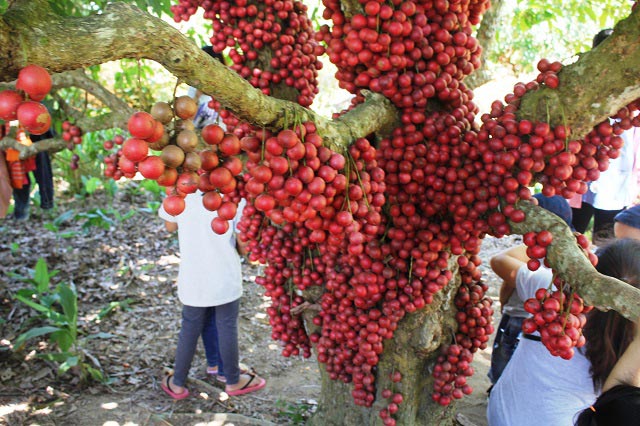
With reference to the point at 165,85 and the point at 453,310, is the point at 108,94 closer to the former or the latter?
the point at 453,310

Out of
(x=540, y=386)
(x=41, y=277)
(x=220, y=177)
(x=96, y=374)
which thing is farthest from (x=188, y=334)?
(x=220, y=177)

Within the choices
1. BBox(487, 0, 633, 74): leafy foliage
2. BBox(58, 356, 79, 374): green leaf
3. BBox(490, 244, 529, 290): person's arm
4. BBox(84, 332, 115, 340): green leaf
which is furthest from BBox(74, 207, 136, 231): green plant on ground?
BBox(490, 244, 529, 290): person's arm

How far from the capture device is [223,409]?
3664 millimetres

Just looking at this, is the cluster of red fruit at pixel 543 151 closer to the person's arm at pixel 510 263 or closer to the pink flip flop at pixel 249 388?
the person's arm at pixel 510 263

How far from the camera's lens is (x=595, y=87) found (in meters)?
1.86

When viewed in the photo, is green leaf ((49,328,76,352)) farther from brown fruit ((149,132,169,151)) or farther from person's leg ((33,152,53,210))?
brown fruit ((149,132,169,151))

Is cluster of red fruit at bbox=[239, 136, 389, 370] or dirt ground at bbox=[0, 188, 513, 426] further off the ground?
cluster of red fruit at bbox=[239, 136, 389, 370]

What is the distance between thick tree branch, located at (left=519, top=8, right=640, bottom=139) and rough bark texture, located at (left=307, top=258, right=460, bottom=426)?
0.79 meters

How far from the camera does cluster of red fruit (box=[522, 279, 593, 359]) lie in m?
1.59

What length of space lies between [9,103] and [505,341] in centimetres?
319

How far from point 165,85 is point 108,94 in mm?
8078

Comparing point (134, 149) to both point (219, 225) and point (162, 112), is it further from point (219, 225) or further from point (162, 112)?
point (219, 225)

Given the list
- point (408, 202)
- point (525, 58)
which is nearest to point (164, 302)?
point (408, 202)

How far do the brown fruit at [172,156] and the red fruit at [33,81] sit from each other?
0.94ft
